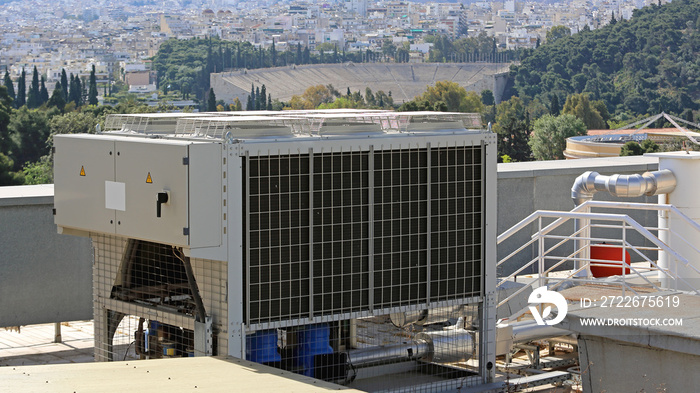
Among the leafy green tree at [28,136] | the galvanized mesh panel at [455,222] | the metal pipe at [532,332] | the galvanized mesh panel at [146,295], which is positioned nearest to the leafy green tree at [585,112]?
the leafy green tree at [28,136]

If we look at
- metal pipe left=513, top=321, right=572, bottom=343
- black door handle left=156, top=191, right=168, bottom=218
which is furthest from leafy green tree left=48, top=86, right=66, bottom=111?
black door handle left=156, top=191, right=168, bottom=218

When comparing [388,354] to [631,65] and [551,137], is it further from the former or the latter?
[631,65]

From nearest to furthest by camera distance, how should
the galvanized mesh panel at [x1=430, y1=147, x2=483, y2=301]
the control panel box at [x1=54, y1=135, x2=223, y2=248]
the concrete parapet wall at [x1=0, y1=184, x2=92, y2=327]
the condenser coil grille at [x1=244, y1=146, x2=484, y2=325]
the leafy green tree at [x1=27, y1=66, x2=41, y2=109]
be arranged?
1. the control panel box at [x1=54, y1=135, x2=223, y2=248]
2. the condenser coil grille at [x1=244, y1=146, x2=484, y2=325]
3. the galvanized mesh panel at [x1=430, y1=147, x2=483, y2=301]
4. the concrete parapet wall at [x1=0, y1=184, x2=92, y2=327]
5. the leafy green tree at [x1=27, y1=66, x2=41, y2=109]

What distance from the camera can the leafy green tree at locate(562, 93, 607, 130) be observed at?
108125 millimetres

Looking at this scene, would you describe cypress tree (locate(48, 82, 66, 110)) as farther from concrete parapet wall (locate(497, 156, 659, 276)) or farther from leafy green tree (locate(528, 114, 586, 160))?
concrete parapet wall (locate(497, 156, 659, 276))

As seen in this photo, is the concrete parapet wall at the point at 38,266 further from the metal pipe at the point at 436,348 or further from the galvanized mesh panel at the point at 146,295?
the metal pipe at the point at 436,348

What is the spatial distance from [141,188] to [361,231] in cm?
107

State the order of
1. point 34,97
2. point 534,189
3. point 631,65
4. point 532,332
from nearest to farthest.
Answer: point 532,332, point 534,189, point 34,97, point 631,65

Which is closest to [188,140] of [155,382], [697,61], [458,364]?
[155,382]

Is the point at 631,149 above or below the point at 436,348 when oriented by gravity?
below

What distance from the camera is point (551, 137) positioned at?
87500 millimetres

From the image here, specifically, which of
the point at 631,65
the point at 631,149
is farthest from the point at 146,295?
the point at 631,65

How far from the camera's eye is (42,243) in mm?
7625

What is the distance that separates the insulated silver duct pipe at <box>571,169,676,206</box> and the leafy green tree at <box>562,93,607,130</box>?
331 ft
